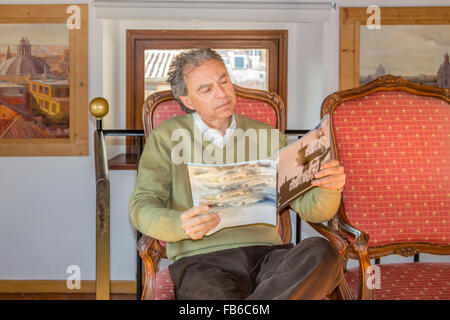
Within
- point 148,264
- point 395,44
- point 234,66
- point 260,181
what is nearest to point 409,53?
point 395,44

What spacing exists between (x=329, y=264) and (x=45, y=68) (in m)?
2.66

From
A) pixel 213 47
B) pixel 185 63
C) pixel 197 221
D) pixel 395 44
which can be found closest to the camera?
pixel 197 221

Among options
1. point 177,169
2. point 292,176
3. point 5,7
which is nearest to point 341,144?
point 292,176

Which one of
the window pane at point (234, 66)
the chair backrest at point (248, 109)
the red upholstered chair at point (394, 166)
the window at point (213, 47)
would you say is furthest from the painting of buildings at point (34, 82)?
the red upholstered chair at point (394, 166)

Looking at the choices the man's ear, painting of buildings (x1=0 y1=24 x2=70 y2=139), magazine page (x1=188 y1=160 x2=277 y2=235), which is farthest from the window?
magazine page (x1=188 y1=160 x2=277 y2=235)

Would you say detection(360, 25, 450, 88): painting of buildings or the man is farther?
detection(360, 25, 450, 88): painting of buildings

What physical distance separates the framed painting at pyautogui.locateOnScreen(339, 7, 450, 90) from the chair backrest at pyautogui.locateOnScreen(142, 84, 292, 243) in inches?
60.7

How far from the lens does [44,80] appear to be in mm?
3354

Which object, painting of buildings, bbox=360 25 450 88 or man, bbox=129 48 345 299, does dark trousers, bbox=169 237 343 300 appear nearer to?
man, bbox=129 48 345 299

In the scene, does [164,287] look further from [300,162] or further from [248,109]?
[248,109]

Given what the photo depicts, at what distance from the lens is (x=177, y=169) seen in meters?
1.62

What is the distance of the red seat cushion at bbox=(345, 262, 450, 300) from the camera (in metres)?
1.55

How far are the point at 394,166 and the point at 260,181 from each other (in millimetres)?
723
